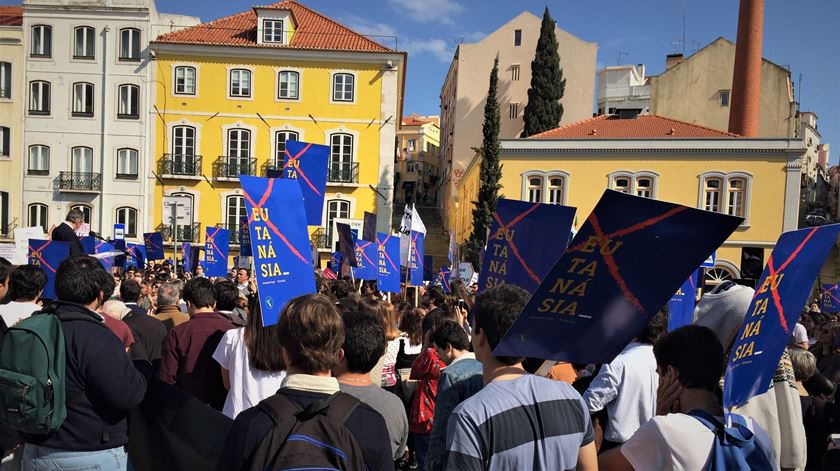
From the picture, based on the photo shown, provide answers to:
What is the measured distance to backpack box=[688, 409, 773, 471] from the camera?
253 centimetres

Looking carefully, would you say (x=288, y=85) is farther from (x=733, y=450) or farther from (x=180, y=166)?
(x=733, y=450)

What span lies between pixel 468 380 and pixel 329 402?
1.43 m

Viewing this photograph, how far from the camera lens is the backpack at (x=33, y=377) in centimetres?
324

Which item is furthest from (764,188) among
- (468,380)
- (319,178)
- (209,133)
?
(468,380)

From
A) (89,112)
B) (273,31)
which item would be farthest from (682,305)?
(89,112)

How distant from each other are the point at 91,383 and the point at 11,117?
36.2m

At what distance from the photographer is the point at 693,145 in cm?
3366

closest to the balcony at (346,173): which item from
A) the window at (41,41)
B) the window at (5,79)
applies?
the window at (41,41)

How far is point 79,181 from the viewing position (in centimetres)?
3381

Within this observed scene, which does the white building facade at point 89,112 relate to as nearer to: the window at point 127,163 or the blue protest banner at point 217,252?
the window at point 127,163

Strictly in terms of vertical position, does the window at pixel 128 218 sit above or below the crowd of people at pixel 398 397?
below

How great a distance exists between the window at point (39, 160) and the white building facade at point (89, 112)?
0.15ft

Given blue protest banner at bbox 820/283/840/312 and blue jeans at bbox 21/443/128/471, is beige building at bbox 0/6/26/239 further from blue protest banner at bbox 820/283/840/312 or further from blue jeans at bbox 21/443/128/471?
blue jeans at bbox 21/443/128/471

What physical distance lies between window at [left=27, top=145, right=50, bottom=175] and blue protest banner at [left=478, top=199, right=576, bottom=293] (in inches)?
1338
